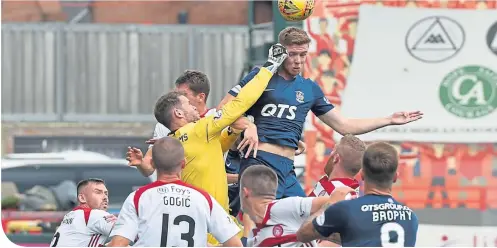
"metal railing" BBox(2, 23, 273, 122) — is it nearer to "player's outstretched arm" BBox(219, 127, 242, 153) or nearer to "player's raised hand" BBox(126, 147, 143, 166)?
"player's outstretched arm" BBox(219, 127, 242, 153)

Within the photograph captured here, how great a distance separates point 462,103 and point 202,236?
11.1 metres

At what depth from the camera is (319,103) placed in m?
10.2

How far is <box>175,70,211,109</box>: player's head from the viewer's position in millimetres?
10039

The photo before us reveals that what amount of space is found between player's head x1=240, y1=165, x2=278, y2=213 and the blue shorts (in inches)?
56.7

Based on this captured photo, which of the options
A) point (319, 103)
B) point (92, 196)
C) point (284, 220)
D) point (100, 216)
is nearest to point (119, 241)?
point (284, 220)

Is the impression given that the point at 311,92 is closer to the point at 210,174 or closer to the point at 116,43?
the point at 210,174

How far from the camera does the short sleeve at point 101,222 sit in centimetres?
969

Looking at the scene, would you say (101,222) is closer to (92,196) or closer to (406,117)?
(92,196)

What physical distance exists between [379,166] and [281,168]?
2100mm

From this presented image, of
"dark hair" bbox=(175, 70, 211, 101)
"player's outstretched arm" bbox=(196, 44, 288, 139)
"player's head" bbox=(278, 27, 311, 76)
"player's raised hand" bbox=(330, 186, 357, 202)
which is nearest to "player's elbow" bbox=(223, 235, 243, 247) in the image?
"player's raised hand" bbox=(330, 186, 357, 202)

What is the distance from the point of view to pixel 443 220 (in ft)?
61.8

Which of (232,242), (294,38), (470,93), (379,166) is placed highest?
(294,38)

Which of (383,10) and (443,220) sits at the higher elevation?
(383,10)


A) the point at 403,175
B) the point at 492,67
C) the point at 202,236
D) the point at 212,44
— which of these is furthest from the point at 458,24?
the point at 202,236
